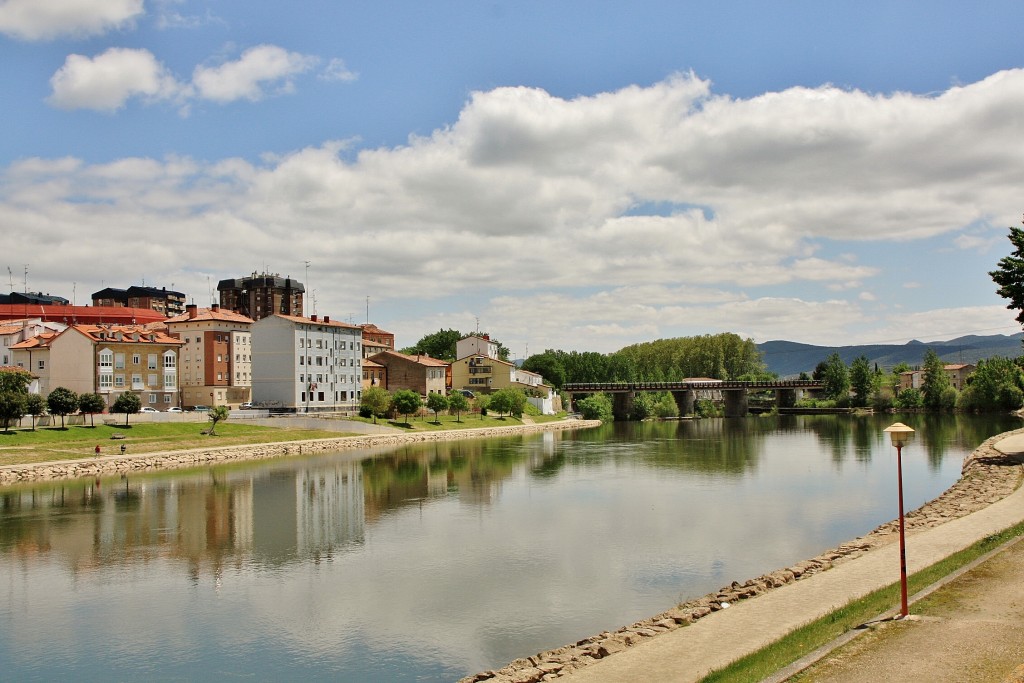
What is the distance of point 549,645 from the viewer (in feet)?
65.1

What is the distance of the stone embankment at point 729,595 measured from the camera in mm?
17250

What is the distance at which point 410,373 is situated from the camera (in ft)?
382

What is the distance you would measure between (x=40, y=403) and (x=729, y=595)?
54.9 metres

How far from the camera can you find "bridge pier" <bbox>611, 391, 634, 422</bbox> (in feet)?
461

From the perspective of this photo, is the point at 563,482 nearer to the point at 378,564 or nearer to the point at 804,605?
the point at 378,564

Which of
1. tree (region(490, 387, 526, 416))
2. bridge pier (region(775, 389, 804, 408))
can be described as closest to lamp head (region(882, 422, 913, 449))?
tree (region(490, 387, 526, 416))

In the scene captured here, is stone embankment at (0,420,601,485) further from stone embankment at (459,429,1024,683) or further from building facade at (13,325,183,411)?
stone embankment at (459,429,1024,683)

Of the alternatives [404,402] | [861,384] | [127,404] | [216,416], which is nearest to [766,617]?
[127,404]

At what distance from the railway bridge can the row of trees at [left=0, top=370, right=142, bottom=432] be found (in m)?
89.0

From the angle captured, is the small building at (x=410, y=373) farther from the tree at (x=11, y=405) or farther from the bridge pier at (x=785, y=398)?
the bridge pier at (x=785, y=398)

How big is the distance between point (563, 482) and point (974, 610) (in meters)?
37.3

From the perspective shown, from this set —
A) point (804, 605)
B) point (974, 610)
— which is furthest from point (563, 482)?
point (974, 610)

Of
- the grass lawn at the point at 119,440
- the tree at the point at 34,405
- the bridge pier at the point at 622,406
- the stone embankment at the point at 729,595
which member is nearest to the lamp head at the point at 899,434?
the stone embankment at the point at 729,595

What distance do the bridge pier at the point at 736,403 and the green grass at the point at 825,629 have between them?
137 meters
